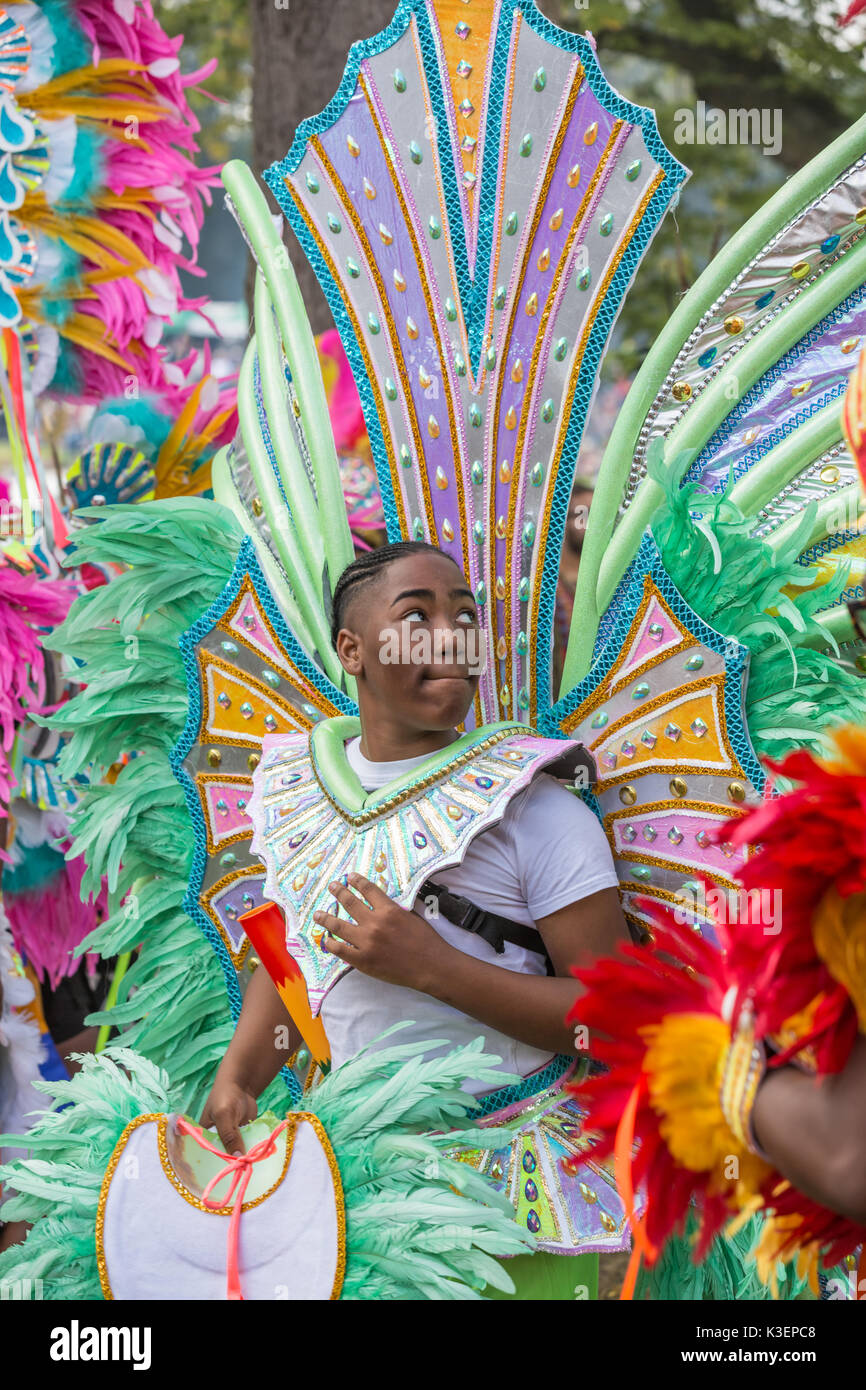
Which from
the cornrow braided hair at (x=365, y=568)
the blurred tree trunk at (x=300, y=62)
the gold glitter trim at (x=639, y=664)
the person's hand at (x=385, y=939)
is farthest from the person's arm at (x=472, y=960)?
the blurred tree trunk at (x=300, y=62)

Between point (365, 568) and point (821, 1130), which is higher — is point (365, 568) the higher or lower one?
the higher one

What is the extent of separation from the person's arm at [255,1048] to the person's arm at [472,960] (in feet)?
1.10

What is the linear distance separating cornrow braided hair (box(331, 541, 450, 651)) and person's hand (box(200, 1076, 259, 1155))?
693 millimetres

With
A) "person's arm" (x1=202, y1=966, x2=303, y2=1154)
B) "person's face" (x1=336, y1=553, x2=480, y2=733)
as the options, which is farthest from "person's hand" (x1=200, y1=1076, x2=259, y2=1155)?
"person's face" (x1=336, y1=553, x2=480, y2=733)

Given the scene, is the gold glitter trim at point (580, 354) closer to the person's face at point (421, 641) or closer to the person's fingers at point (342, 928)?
the person's face at point (421, 641)

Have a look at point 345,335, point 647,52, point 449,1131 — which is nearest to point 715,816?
point 449,1131

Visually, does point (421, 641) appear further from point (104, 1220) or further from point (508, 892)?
point (104, 1220)

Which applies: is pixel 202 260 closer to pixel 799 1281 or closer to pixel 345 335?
pixel 345 335

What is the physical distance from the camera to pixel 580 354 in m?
2.30

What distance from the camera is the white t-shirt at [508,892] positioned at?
2041mm

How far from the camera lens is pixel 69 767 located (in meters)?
2.57

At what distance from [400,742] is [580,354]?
66 centimetres

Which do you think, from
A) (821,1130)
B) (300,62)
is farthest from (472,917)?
(300,62)

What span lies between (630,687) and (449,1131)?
26.7 inches
